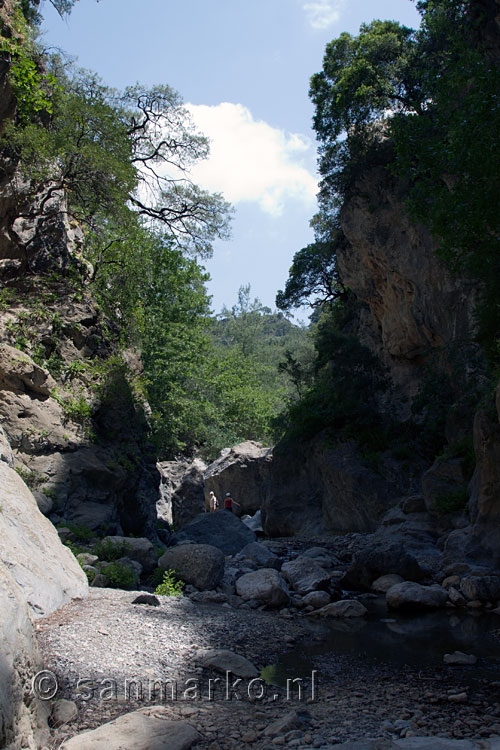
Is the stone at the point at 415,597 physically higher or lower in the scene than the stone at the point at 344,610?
higher

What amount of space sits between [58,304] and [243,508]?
16.3 meters

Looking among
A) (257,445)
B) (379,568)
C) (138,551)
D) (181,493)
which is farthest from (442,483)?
(257,445)

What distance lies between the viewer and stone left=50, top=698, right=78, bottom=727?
13.6ft

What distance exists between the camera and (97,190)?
1570 centimetres

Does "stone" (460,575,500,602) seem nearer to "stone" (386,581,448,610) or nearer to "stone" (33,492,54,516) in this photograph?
"stone" (386,581,448,610)

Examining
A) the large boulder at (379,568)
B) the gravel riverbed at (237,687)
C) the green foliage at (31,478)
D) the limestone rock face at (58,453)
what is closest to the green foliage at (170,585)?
the gravel riverbed at (237,687)

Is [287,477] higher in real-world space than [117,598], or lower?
higher

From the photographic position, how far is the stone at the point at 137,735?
372cm

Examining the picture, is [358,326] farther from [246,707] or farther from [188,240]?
[246,707]

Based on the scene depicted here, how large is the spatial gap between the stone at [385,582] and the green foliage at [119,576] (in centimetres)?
464

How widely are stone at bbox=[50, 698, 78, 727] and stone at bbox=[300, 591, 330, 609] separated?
581 cm

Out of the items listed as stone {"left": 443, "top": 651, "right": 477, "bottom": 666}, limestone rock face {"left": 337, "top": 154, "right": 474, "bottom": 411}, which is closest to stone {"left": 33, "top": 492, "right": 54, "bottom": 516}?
stone {"left": 443, "top": 651, "right": 477, "bottom": 666}

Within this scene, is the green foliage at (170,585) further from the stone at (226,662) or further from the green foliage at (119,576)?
the stone at (226,662)

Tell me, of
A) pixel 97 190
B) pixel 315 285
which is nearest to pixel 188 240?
pixel 315 285
